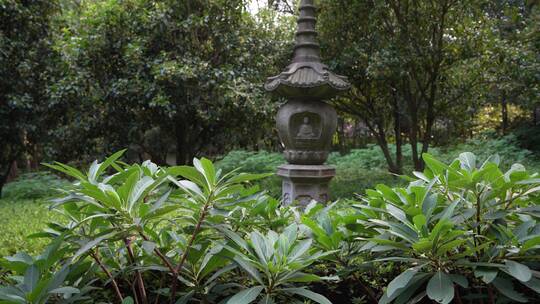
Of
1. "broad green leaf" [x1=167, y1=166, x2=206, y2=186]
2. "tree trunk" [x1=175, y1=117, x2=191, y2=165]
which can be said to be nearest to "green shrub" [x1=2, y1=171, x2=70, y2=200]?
"tree trunk" [x1=175, y1=117, x2=191, y2=165]

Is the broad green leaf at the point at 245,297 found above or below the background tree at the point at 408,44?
below

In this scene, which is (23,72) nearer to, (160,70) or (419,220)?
(160,70)

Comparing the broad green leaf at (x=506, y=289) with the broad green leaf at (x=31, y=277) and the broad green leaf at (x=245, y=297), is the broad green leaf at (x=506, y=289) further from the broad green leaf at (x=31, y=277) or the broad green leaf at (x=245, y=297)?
the broad green leaf at (x=31, y=277)

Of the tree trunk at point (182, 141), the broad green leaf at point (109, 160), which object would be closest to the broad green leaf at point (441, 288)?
the broad green leaf at point (109, 160)

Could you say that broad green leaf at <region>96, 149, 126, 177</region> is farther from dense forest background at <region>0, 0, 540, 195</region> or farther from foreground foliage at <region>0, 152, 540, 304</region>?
dense forest background at <region>0, 0, 540, 195</region>

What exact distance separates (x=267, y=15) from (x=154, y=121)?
3.40 metres

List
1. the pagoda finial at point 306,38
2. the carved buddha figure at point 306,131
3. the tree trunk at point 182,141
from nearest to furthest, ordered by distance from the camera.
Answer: the carved buddha figure at point 306,131
the pagoda finial at point 306,38
the tree trunk at point 182,141

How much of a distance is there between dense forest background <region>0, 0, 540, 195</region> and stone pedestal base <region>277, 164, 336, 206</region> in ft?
7.75

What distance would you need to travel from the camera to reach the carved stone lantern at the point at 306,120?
6031 millimetres

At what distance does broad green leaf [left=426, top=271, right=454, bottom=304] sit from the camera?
107 cm

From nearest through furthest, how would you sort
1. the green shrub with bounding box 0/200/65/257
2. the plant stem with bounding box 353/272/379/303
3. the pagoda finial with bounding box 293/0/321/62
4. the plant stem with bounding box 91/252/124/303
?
the plant stem with bounding box 91/252/124/303 → the plant stem with bounding box 353/272/379/303 → the green shrub with bounding box 0/200/65/257 → the pagoda finial with bounding box 293/0/321/62

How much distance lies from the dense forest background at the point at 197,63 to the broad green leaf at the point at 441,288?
7.01 meters

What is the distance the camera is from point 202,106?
332 inches

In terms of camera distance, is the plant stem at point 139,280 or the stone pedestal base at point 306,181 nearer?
the plant stem at point 139,280
